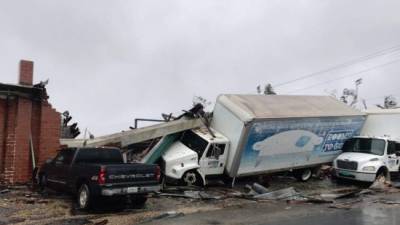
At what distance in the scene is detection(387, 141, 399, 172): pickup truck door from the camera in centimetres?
2225

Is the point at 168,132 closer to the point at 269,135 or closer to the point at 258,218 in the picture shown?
the point at 269,135

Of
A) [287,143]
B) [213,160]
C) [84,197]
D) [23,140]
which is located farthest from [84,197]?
[287,143]

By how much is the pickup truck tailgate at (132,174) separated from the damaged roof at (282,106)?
660 centimetres

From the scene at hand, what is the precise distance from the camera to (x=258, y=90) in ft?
174

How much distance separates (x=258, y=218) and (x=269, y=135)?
8193 millimetres

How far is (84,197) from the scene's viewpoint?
43.9 ft

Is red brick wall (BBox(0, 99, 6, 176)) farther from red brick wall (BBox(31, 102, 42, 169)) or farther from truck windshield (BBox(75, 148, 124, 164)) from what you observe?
truck windshield (BBox(75, 148, 124, 164))

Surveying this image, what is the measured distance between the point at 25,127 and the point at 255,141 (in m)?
9.24

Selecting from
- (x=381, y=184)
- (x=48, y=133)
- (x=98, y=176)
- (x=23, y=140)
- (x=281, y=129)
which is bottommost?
(x=381, y=184)

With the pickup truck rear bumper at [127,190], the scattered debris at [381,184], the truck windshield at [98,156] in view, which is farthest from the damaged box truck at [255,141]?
the pickup truck rear bumper at [127,190]

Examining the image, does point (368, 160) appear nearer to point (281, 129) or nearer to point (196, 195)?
point (281, 129)

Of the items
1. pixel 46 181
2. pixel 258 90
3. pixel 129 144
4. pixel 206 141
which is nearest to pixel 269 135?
pixel 206 141

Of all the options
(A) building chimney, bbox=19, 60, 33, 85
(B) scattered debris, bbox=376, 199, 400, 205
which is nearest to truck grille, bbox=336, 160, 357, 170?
(B) scattered debris, bbox=376, 199, 400, 205

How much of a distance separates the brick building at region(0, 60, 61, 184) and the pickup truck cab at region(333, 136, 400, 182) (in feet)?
42.0
